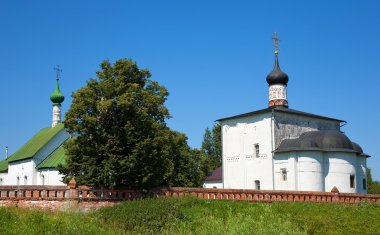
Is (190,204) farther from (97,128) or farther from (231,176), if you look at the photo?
(231,176)

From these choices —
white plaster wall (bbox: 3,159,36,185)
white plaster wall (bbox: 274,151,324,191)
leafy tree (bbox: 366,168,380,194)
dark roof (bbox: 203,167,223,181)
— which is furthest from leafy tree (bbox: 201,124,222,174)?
white plaster wall (bbox: 274,151,324,191)

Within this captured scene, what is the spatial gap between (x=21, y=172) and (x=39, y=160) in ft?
11.5

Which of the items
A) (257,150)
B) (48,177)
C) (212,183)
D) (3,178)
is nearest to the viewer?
(257,150)

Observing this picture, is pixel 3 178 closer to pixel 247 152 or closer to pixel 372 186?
pixel 247 152

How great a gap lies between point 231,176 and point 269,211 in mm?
16199

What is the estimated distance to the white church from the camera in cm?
3875

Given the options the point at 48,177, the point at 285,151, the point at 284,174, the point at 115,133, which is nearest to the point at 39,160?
the point at 48,177

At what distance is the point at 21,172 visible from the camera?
142 feet

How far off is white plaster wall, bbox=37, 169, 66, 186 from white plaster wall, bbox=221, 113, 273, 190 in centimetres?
1320

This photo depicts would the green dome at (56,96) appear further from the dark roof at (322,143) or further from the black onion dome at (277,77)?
the dark roof at (322,143)

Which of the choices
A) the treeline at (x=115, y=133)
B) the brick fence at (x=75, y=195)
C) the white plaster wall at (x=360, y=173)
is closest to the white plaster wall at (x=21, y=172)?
the treeline at (x=115, y=133)

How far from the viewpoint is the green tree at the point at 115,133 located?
2039 cm

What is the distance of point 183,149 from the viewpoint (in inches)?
1366

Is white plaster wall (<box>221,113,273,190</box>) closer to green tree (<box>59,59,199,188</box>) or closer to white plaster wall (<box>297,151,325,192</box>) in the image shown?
white plaster wall (<box>297,151,325,192</box>)
